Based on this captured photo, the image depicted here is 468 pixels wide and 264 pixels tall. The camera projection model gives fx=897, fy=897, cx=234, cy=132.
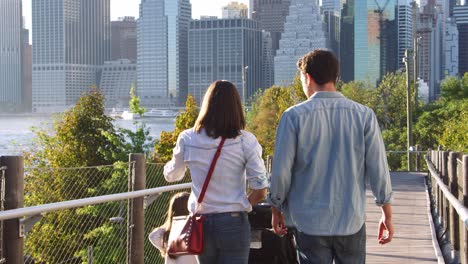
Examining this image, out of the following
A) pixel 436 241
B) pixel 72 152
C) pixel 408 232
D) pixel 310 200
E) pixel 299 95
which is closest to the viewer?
pixel 310 200

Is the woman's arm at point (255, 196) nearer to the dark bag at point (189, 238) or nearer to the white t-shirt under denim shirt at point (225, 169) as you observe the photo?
the white t-shirt under denim shirt at point (225, 169)

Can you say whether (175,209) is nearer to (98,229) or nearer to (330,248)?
(330,248)

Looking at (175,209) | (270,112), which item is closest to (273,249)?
(175,209)

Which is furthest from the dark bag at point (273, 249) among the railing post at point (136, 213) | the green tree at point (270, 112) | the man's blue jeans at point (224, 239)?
the green tree at point (270, 112)

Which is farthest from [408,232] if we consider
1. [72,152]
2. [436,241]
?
[72,152]

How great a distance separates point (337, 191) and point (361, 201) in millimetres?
138

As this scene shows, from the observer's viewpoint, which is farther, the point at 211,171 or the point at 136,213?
the point at 136,213

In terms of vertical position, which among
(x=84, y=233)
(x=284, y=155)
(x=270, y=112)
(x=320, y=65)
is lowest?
(x=270, y=112)

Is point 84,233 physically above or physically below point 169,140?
above

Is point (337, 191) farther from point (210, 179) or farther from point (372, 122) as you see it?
point (210, 179)

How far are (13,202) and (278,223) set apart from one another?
5.82ft

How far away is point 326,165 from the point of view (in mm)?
4090

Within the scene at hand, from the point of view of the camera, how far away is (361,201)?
413cm

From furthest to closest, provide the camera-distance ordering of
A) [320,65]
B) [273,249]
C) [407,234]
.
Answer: [407,234], [273,249], [320,65]
